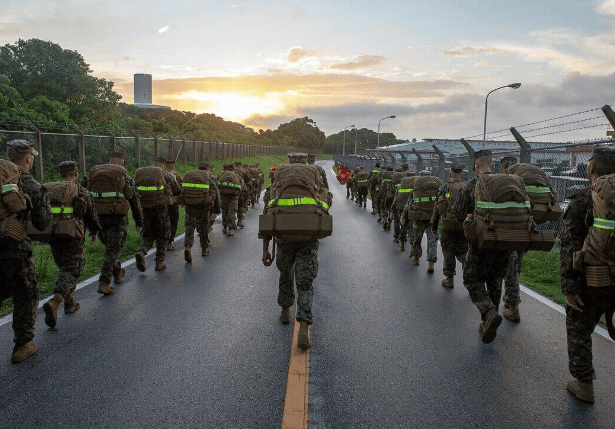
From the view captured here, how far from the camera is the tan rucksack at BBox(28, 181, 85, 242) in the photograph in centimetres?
548

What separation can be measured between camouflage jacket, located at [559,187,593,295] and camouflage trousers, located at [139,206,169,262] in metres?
6.29

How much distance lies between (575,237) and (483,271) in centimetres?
145

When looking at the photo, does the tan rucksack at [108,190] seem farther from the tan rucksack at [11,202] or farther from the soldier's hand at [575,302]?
the soldier's hand at [575,302]

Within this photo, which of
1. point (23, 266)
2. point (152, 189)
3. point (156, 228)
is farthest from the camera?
point (156, 228)

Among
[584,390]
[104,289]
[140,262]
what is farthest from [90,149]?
[584,390]

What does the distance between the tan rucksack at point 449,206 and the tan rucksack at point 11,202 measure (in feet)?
16.2

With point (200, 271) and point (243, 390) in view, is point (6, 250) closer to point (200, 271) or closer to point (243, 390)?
point (243, 390)

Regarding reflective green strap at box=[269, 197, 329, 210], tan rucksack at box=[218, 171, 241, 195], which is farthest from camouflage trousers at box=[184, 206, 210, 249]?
reflective green strap at box=[269, 197, 329, 210]

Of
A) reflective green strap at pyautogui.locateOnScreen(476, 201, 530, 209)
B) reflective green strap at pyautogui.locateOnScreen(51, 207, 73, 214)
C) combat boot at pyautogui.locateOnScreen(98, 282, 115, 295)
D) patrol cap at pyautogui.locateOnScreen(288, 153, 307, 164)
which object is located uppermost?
patrol cap at pyautogui.locateOnScreen(288, 153, 307, 164)

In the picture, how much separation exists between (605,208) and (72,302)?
17.8ft

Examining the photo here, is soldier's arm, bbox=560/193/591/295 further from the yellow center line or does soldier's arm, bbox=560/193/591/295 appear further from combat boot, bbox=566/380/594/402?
the yellow center line

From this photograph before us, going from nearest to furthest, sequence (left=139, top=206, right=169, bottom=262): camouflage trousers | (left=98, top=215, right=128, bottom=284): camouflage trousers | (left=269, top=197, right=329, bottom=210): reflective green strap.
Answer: (left=269, top=197, right=329, bottom=210): reflective green strap < (left=98, top=215, right=128, bottom=284): camouflage trousers < (left=139, top=206, right=169, bottom=262): camouflage trousers

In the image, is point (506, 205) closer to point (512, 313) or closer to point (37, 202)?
point (512, 313)

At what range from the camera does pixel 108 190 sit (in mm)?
7062
